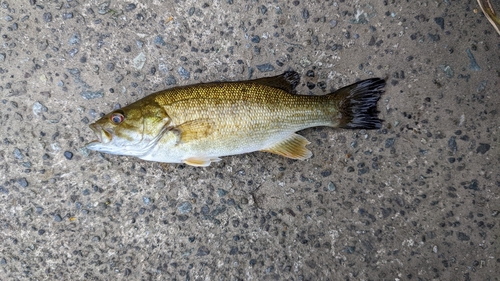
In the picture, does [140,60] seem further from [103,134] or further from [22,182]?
[22,182]

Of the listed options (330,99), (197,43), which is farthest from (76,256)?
(330,99)

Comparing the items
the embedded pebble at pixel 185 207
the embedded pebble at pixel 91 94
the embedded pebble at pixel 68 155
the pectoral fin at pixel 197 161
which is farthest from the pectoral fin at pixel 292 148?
the embedded pebble at pixel 68 155

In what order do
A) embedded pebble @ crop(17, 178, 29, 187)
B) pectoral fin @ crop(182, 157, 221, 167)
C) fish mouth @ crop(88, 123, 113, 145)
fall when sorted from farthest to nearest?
embedded pebble @ crop(17, 178, 29, 187), pectoral fin @ crop(182, 157, 221, 167), fish mouth @ crop(88, 123, 113, 145)

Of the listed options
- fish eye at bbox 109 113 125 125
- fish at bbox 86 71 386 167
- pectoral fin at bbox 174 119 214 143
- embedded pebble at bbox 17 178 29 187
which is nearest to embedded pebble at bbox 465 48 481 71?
fish at bbox 86 71 386 167

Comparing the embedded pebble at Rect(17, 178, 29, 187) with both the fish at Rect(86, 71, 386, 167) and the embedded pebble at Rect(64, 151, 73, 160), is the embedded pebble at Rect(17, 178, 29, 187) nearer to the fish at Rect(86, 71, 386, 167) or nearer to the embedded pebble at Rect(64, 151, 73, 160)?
the embedded pebble at Rect(64, 151, 73, 160)

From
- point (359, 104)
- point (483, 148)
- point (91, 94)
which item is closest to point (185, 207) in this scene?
point (91, 94)

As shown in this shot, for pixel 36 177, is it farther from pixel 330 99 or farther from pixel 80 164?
pixel 330 99
